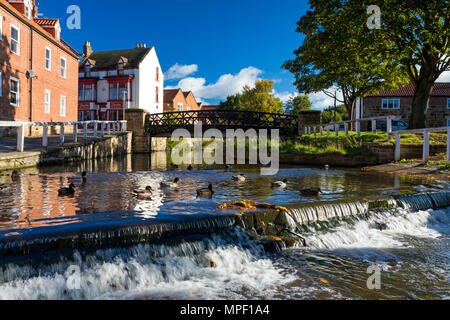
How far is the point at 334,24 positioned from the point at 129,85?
99.7 ft

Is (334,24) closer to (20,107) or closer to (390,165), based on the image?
(390,165)

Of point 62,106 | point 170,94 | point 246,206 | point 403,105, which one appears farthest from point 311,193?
point 170,94

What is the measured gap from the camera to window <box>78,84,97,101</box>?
142 feet

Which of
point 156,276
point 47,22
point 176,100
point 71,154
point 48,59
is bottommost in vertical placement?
point 156,276

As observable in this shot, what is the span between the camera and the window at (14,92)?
20.6 m

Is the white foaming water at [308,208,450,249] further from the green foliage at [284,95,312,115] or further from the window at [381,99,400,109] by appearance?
the green foliage at [284,95,312,115]

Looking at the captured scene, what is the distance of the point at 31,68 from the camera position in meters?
22.5

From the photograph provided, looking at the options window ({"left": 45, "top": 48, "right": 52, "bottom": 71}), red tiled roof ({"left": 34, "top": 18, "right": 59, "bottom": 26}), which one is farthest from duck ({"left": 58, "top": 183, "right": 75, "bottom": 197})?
red tiled roof ({"left": 34, "top": 18, "right": 59, "bottom": 26})

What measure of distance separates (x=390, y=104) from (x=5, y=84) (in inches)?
1713

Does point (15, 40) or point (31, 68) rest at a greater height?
point (15, 40)

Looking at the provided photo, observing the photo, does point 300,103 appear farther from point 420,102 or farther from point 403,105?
point 420,102

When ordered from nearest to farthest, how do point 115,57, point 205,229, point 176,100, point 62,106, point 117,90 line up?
point 205,229, point 62,106, point 117,90, point 115,57, point 176,100

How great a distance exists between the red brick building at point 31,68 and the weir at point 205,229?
19.6 metres

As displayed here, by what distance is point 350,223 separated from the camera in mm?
5789
